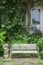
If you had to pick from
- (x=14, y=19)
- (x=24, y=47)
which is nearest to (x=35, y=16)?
(x=14, y=19)

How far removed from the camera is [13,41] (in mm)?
9219

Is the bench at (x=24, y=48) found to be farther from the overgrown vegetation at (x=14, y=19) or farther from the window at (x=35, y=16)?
the window at (x=35, y=16)

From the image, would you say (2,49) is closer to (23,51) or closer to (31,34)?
(23,51)

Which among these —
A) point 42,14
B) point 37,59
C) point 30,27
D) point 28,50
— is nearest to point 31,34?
point 30,27

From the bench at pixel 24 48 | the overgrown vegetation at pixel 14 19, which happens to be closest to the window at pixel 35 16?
the overgrown vegetation at pixel 14 19

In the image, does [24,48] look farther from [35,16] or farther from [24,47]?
[35,16]

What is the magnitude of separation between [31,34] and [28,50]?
2.02 meters

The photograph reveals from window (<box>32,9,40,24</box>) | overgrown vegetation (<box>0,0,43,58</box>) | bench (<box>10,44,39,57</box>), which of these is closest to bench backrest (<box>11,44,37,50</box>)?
bench (<box>10,44,39,57</box>)

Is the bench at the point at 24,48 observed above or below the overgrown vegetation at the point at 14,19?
below

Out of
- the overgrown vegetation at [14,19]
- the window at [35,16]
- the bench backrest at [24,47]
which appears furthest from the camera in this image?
the window at [35,16]

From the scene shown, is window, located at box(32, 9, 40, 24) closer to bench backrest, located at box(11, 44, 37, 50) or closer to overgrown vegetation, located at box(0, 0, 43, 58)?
overgrown vegetation, located at box(0, 0, 43, 58)

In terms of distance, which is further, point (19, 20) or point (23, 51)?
point (19, 20)

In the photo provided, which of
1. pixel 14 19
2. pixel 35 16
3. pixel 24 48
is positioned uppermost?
pixel 35 16

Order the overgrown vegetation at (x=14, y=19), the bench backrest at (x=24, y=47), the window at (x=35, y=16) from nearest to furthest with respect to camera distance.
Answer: the bench backrest at (x=24, y=47) < the overgrown vegetation at (x=14, y=19) < the window at (x=35, y=16)
